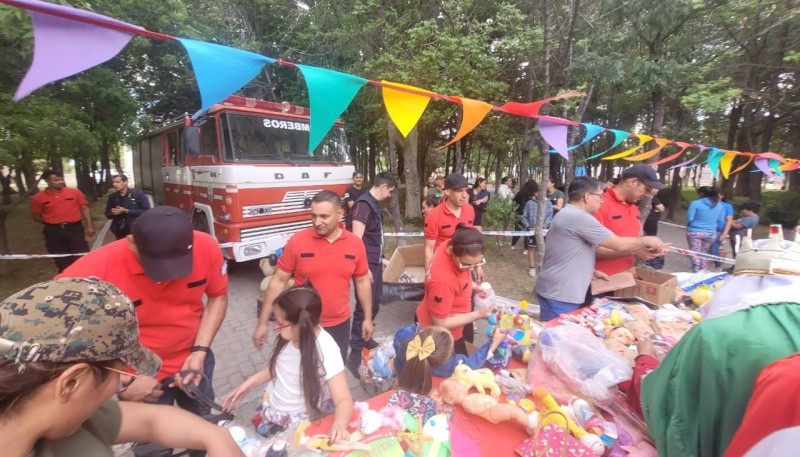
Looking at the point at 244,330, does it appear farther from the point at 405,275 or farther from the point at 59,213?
the point at 59,213

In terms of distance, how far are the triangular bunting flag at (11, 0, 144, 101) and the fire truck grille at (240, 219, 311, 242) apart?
13.4 ft

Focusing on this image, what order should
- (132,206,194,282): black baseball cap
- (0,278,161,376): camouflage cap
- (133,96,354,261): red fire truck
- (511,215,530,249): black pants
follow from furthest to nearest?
(511,215,530,249): black pants
(133,96,354,261): red fire truck
(132,206,194,282): black baseball cap
(0,278,161,376): camouflage cap

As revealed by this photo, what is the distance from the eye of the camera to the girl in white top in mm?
1854

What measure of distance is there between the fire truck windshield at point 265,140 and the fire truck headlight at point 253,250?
4.48 ft

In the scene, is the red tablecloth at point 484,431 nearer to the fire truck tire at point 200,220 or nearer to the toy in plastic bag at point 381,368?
the toy in plastic bag at point 381,368

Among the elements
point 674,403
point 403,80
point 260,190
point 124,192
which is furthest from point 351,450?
point 403,80

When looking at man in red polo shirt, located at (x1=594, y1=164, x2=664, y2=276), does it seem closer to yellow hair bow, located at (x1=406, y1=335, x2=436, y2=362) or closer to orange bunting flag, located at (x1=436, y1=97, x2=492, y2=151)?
orange bunting flag, located at (x1=436, y1=97, x2=492, y2=151)

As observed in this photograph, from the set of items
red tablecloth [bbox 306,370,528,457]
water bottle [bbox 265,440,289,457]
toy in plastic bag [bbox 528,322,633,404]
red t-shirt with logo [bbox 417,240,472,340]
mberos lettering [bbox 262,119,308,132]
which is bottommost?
red tablecloth [bbox 306,370,528,457]

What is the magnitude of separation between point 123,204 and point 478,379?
6634mm

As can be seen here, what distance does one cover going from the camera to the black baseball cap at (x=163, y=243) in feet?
5.77

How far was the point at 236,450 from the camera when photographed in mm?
1241

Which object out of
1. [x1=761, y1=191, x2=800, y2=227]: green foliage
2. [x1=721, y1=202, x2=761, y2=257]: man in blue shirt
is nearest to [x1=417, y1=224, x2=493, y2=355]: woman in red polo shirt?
[x1=721, y1=202, x2=761, y2=257]: man in blue shirt

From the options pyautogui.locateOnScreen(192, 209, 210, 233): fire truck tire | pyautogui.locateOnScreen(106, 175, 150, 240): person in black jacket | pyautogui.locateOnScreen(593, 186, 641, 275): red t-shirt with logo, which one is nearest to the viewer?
pyautogui.locateOnScreen(593, 186, 641, 275): red t-shirt with logo

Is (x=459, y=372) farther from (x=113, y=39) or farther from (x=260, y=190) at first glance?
(x=260, y=190)
